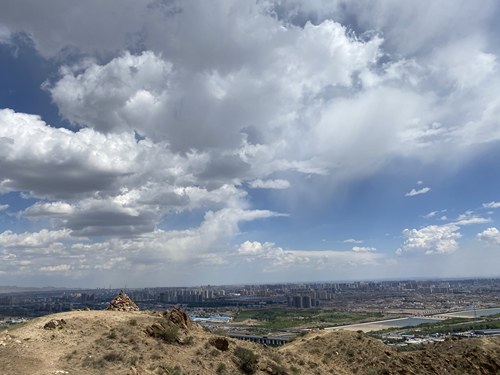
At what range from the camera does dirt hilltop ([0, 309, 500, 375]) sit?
84.1ft

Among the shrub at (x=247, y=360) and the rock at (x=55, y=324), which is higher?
the rock at (x=55, y=324)

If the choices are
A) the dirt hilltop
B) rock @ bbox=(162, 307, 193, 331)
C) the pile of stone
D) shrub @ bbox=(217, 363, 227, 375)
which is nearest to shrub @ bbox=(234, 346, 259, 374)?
the dirt hilltop

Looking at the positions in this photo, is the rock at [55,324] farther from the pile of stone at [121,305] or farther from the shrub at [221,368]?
the pile of stone at [121,305]

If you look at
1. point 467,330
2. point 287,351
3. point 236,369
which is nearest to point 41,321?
point 236,369

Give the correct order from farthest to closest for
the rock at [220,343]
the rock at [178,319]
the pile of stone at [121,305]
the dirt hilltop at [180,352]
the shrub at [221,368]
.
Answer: the pile of stone at [121,305] < the rock at [178,319] < the rock at [220,343] < the shrub at [221,368] < the dirt hilltop at [180,352]

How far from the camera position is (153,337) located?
103 feet

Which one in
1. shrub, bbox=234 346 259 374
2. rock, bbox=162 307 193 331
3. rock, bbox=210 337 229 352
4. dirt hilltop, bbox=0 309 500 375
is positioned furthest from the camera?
rock, bbox=162 307 193 331

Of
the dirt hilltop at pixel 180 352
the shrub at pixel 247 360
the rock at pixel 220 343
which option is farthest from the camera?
the rock at pixel 220 343

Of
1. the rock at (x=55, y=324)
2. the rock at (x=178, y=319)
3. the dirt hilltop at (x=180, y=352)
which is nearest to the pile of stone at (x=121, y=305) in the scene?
the dirt hilltop at (x=180, y=352)

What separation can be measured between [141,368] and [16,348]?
7.60 metres

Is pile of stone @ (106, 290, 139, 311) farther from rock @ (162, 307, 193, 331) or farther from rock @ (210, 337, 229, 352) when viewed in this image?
rock @ (210, 337, 229, 352)

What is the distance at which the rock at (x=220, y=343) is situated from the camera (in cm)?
3269

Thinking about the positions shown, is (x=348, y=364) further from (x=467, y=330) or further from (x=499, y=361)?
(x=467, y=330)

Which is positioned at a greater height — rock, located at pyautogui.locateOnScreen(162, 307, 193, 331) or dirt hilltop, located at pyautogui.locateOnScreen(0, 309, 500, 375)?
rock, located at pyautogui.locateOnScreen(162, 307, 193, 331)
